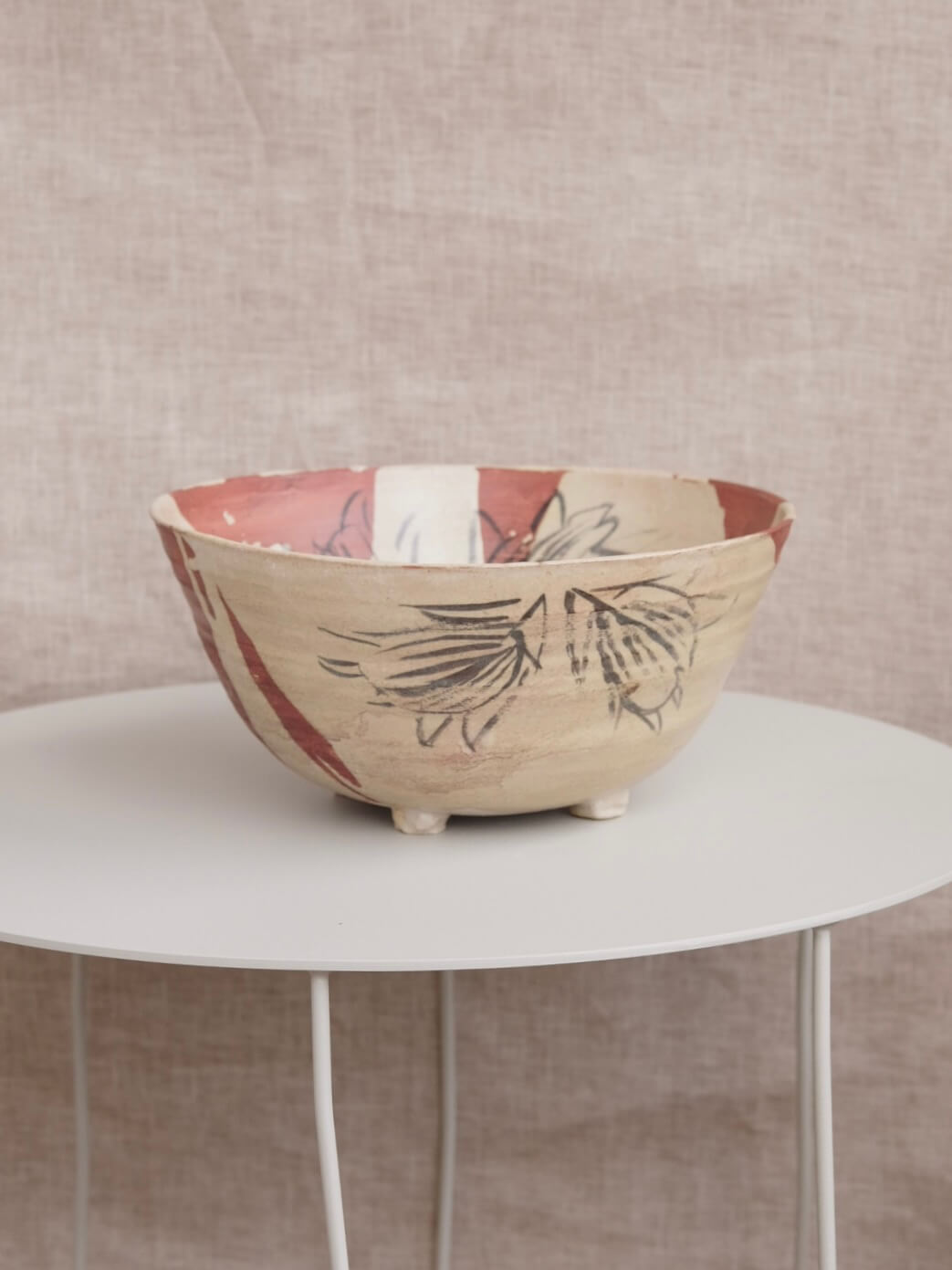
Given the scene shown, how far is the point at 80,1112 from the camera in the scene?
39.2 inches

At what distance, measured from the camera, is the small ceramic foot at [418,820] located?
677 mm

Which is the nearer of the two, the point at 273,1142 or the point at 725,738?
the point at 725,738

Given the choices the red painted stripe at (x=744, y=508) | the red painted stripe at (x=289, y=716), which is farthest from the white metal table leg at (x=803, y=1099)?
the red painted stripe at (x=289, y=716)

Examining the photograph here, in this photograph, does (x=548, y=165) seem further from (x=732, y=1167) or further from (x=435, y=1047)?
(x=732, y=1167)

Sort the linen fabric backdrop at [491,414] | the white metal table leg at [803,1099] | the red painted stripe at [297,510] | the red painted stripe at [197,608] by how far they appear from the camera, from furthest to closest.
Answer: the linen fabric backdrop at [491,414] → the white metal table leg at [803,1099] → the red painted stripe at [297,510] → the red painted stripe at [197,608]

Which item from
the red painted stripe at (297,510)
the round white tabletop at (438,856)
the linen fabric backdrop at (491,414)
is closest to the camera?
the round white tabletop at (438,856)

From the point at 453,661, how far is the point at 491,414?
50 centimetres

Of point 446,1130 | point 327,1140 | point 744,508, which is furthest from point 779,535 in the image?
point 446,1130

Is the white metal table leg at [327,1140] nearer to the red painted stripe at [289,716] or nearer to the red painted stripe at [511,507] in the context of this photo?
the red painted stripe at [289,716]

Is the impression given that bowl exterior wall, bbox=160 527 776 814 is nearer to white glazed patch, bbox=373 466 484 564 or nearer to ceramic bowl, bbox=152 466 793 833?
ceramic bowl, bbox=152 466 793 833

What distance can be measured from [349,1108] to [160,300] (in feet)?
2.08

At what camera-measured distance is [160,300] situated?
1049mm

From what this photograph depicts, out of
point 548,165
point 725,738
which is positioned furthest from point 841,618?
point 548,165

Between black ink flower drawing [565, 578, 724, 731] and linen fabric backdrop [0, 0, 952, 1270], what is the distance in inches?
18.1
